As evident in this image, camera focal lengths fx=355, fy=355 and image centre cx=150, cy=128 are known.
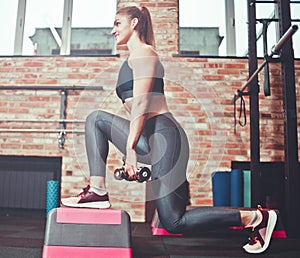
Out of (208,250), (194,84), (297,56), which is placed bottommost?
(208,250)

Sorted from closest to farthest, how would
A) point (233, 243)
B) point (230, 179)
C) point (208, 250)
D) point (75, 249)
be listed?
1. point (75, 249)
2. point (208, 250)
3. point (233, 243)
4. point (230, 179)

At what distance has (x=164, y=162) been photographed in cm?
174

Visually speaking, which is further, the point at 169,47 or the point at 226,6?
the point at 226,6

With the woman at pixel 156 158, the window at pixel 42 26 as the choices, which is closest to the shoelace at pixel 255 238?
the woman at pixel 156 158

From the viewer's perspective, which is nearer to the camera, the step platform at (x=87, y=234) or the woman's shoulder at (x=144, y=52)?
the step platform at (x=87, y=234)

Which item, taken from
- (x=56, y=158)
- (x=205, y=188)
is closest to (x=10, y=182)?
(x=56, y=158)

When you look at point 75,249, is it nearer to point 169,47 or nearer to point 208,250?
point 208,250

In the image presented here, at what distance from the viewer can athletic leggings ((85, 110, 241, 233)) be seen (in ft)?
5.59

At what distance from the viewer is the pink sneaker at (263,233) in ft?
5.80

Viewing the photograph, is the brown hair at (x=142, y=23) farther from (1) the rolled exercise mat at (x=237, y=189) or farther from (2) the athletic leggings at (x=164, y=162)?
(1) the rolled exercise mat at (x=237, y=189)

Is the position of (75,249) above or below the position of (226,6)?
below

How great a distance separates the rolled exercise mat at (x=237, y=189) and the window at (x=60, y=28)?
1904 millimetres

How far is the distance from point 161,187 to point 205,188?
6.11 feet

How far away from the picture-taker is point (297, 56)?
3641 mm
